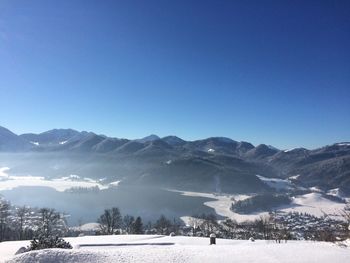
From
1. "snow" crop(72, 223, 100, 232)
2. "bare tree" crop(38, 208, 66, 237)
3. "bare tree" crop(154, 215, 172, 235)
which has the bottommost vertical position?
"snow" crop(72, 223, 100, 232)

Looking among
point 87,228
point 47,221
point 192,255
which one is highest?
point 192,255

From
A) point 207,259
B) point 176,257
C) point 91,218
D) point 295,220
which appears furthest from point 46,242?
point 295,220

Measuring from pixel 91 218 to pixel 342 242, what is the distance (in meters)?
173

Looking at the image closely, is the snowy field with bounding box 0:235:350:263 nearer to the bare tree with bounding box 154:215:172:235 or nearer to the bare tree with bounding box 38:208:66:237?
the bare tree with bounding box 38:208:66:237

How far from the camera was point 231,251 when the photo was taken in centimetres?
1442

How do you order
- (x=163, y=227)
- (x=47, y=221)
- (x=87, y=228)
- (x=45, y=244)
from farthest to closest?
1. (x=87, y=228)
2. (x=163, y=227)
3. (x=47, y=221)
4. (x=45, y=244)

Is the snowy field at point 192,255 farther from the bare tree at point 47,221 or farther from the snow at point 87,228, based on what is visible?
the snow at point 87,228

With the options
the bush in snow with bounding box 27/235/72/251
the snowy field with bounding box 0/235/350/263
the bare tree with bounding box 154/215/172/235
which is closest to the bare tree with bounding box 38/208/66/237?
the bush in snow with bounding box 27/235/72/251

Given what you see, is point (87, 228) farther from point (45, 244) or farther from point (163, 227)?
point (45, 244)

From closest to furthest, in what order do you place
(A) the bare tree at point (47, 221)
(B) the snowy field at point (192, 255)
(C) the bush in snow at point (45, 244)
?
1. (B) the snowy field at point (192, 255)
2. (C) the bush in snow at point (45, 244)
3. (A) the bare tree at point (47, 221)

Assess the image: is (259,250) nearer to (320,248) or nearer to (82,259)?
(320,248)

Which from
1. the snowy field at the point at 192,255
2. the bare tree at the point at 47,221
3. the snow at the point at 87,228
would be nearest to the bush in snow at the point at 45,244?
the snowy field at the point at 192,255

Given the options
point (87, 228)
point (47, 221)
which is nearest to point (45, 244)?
point (47, 221)

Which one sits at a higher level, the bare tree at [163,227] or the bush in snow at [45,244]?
the bush in snow at [45,244]
